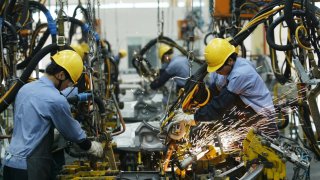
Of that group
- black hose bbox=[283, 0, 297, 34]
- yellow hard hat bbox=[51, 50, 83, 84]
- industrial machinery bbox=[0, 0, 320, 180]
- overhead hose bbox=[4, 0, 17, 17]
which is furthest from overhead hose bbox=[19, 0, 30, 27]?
black hose bbox=[283, 0, 297, 34]

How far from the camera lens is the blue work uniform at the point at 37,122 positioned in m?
5.39

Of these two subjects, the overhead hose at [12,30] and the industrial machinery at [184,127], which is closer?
the industrial machinery at [184,127]

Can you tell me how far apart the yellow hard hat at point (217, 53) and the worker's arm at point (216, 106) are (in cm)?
28

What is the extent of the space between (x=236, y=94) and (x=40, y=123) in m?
2.27

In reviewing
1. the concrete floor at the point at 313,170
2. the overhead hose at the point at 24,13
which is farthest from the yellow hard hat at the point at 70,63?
the concrete floor at the point at 313,170

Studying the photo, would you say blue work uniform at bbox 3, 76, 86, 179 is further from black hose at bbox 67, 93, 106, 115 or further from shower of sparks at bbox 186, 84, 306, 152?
shower of sparks at bbox 186, 84, 306, 152

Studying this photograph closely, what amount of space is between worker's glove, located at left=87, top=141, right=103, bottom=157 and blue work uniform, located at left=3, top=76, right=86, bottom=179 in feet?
1.28

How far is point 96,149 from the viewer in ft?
19.2

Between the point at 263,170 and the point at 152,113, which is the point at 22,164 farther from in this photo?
the point at 152,113

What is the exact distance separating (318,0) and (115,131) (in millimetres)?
2623

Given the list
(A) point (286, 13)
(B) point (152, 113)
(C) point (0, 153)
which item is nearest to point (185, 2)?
(B) point (152, 113)

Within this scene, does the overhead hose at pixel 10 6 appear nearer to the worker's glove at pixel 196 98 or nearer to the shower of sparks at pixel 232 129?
the worker's glove at pixel 196 98

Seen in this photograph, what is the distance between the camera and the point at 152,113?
11.0 meters

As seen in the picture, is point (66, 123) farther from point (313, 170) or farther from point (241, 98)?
point (313, 170)
